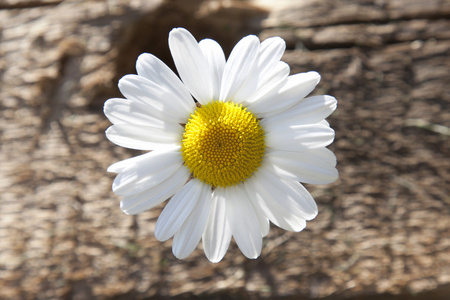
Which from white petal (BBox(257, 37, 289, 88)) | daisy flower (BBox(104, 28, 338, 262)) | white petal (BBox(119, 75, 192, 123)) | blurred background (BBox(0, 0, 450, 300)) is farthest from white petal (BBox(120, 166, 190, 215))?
blurred background (BBox(0, 0, 450, 300))

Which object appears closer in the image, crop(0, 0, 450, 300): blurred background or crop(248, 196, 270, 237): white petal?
crop(248, 196, 270, 237): white petal

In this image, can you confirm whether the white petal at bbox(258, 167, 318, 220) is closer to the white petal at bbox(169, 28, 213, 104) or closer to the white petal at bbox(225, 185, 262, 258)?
the white petal at bbox(225, 185, 262, 258)

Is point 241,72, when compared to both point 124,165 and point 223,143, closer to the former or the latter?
point 223,143

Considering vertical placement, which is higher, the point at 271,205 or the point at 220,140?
the point at 220,140

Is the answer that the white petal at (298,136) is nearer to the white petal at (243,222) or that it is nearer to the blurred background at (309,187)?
the white petal at (243,222)

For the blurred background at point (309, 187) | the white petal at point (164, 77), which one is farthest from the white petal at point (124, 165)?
the blurred background at point (309, 187)

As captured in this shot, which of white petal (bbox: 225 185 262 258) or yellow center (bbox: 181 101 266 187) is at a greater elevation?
yellow center (bbox: 181 101 266 187)

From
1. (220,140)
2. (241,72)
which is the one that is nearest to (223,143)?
(220,140)

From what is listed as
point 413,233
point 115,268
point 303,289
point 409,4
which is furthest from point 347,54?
point 115,268
